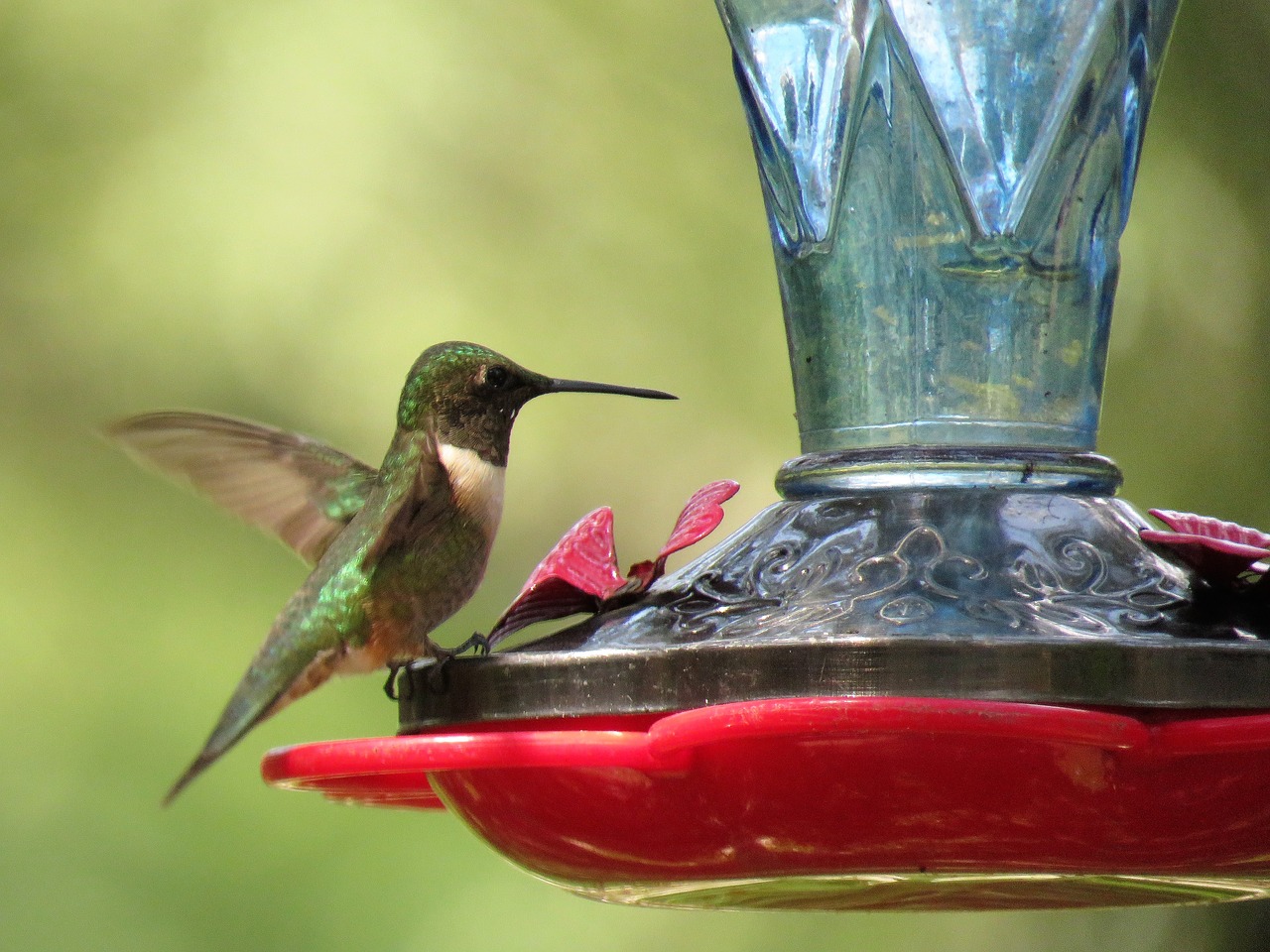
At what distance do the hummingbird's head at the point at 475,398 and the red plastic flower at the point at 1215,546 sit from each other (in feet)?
4.19

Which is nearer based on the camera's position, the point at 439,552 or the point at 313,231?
the point at 439,552

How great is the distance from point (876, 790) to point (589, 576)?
2.26 feet

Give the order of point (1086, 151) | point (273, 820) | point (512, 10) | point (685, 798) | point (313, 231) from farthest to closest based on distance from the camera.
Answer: point (512, 10)
point (313, 231)
point (273, 820)
point (1086, 151)
point (685, 798)

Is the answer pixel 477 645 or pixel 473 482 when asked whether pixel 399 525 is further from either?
pixel 477 645

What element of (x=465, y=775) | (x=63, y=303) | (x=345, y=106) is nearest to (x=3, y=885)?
(x=63, y=303)

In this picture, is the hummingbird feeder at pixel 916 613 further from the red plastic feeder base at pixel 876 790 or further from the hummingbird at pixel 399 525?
the hummingbird at pixel 399 525

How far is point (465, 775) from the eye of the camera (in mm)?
1996

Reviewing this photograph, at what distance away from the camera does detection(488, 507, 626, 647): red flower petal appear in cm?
227

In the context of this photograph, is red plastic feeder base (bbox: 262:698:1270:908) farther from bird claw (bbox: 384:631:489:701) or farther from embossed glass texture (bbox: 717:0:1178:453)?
embossed glass texture (bbox: 717:0:1178:453)

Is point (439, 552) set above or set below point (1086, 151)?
below

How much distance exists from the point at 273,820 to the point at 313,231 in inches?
78.5

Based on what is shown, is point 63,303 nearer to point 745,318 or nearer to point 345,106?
point 345,106

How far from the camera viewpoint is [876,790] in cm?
171

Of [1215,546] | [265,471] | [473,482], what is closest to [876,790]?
[1215,546]
